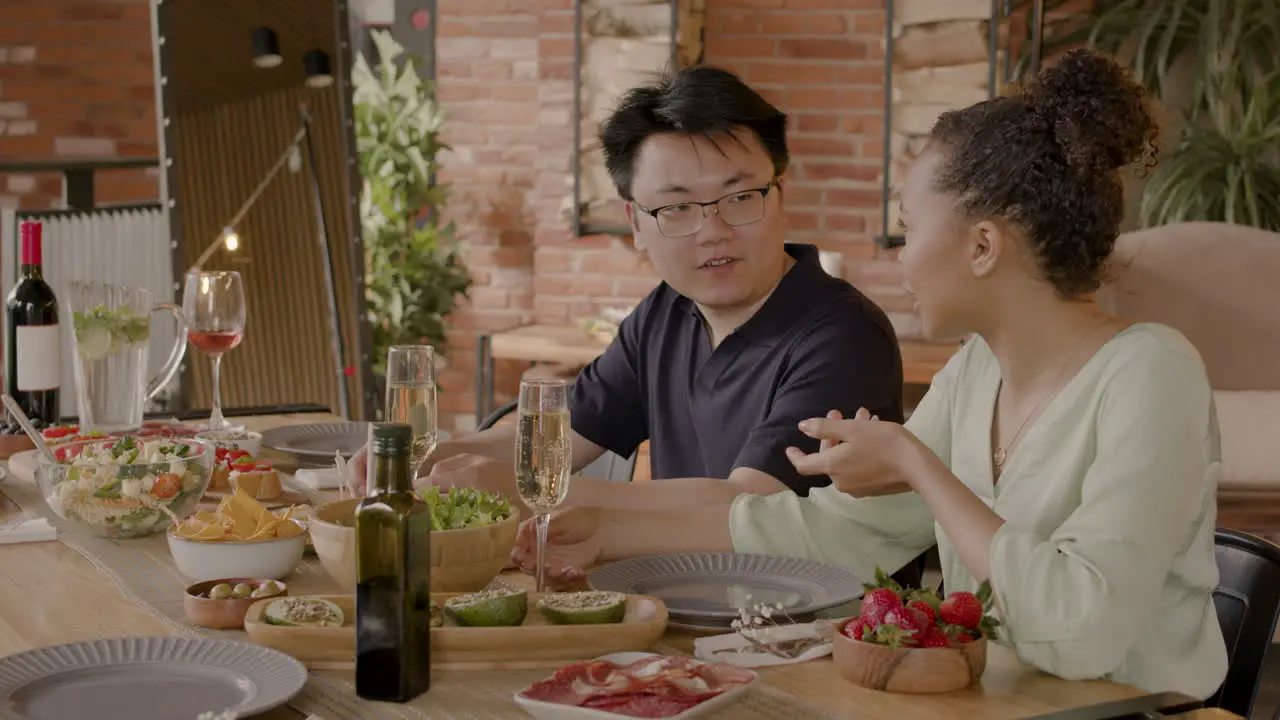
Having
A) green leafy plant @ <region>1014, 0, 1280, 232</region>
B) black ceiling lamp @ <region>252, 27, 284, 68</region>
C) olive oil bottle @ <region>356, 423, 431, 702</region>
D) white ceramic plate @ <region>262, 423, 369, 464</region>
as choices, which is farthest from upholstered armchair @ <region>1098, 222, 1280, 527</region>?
olive oil bottle @ <region>356, 423, 431, 702</region>

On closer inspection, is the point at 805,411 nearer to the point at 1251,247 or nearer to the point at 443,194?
the point at 1251,247

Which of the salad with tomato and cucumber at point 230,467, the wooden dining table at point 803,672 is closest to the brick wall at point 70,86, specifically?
the salad with tomato and cucumber at point 230,467

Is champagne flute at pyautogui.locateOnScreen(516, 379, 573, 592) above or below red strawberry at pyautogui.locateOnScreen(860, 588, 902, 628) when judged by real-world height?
above

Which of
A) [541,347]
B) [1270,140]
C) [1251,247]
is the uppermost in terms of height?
[1270,140]

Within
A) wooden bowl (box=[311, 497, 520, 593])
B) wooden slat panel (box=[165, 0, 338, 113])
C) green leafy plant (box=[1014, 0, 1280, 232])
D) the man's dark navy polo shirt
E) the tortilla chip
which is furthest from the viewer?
green leafy plant (box=[1014, 0, 1280, 232])

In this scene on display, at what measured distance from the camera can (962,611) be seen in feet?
4.08

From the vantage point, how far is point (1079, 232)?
149 cm

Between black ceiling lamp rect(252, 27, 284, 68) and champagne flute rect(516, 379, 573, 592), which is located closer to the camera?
champagne flute rect(516, 379, 573, 592)

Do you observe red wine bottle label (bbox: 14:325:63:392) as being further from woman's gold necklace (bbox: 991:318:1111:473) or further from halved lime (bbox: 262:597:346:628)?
woman's gold necklace (bbox: 991:318:1111:473)

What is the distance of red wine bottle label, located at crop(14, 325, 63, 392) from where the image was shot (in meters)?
2.38

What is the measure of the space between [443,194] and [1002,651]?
178 inches

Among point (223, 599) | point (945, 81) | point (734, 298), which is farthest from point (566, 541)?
point (945, 81)

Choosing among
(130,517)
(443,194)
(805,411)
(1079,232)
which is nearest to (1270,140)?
(443,194)

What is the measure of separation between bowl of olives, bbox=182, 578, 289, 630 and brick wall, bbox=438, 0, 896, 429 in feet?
12.7
